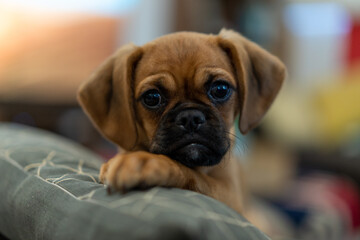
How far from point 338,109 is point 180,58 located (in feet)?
17.6

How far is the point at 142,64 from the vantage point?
1.95 metres

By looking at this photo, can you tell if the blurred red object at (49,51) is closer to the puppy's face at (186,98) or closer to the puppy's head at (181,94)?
the puppy's head at (181,94)

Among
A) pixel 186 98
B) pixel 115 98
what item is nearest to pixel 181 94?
pixel 186 98

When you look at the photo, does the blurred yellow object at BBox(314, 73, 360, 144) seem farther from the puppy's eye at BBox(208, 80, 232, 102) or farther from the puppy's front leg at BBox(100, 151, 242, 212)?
the puppy's front leg at BBox(100, 151, 242, 212)

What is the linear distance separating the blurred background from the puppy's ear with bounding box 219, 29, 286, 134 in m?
2.56

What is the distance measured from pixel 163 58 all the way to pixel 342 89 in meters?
5.61

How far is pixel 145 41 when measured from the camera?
6469mm

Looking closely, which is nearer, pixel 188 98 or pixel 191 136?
pixel 191 136

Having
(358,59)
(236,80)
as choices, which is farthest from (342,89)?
(236,80)

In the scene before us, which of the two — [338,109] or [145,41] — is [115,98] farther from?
[338,109]

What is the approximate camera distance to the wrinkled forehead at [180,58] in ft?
5.99

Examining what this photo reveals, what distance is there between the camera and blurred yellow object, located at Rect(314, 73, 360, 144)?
6.27 m

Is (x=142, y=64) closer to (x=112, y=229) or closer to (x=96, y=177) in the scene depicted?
(x=96, y=177)

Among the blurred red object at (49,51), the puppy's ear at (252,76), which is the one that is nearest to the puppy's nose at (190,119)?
the puppy's ear at (252,76)
